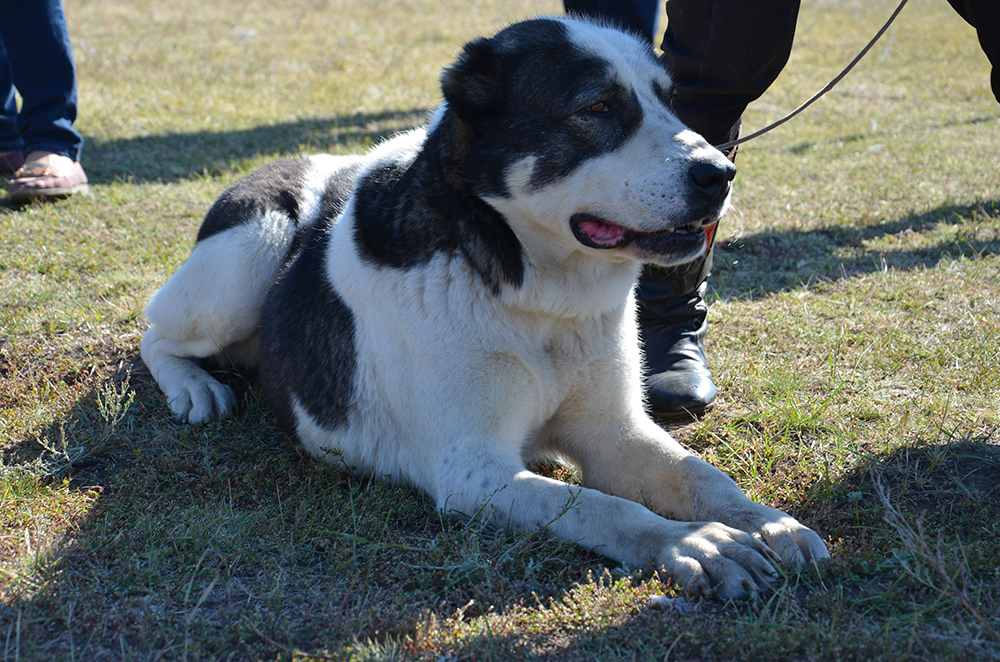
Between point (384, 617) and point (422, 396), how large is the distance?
0.68 metres

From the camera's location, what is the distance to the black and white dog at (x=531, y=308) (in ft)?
7.01

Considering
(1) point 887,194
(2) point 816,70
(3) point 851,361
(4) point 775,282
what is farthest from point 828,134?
(3) point 851,361

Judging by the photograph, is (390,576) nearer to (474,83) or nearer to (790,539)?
(790,539)

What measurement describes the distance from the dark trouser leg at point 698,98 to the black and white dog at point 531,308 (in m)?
0.42

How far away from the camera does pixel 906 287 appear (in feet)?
12.8

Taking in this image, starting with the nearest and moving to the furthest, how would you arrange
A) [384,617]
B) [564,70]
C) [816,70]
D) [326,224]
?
[384,617] < [564,70] < [326,224] < [816,70]

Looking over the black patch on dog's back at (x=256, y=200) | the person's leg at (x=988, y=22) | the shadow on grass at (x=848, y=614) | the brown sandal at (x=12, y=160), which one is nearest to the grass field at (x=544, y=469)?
the shadow on grass at (x=848, y=614)

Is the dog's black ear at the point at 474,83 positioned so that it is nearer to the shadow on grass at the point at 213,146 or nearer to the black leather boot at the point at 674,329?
the black leather boot at the point at 674,329

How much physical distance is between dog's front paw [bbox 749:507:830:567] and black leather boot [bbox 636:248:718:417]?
0.84 meters

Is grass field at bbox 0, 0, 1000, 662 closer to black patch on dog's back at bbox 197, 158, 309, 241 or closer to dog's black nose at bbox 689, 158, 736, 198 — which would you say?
black patch on dog's back at bbox 197, 158, 309, 241

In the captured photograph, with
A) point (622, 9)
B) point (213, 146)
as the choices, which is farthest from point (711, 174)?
point (213, 146)

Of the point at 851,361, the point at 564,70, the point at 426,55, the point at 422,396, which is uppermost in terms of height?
the point at 564,70

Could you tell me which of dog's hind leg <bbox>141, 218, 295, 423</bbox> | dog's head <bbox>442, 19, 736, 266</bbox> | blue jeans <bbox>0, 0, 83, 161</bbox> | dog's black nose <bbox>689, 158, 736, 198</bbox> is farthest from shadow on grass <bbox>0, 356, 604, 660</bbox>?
blue jeans <bbox>0, 0, 83, 161</bbox>

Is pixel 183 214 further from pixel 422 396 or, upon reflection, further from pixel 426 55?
pixel 426 55
